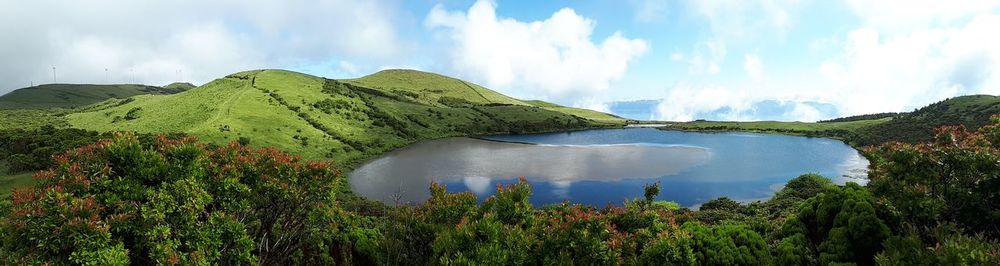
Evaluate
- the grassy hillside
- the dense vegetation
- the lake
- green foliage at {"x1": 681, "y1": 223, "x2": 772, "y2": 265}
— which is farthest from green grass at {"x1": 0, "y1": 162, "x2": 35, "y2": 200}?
the grassy hillside

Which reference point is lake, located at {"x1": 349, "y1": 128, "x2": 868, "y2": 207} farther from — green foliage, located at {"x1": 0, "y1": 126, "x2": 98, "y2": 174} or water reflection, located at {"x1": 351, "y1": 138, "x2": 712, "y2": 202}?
green foliage, located at {"x1": 0, "y1": 126, "x2": 98, "y2": 174}

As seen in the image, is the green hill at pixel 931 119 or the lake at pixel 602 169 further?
the green hill at pixel 931 119

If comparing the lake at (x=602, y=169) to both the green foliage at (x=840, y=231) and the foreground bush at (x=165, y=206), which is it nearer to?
the foreground bush at (x=165, y=206)

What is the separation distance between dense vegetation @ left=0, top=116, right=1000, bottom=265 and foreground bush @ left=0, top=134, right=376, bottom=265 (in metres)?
0.06

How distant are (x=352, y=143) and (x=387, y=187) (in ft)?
154

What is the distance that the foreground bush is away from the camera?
544 inches

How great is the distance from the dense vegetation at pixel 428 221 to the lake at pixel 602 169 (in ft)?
145

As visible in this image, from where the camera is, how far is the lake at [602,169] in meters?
77.2

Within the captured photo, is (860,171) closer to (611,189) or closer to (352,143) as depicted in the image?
(611,189)

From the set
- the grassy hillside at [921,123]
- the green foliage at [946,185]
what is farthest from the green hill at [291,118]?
the grassy hillside at [921,123]

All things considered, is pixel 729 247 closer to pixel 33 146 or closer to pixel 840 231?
pixel 840 231

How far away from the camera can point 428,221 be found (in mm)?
23484

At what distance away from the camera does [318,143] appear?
114562 mm

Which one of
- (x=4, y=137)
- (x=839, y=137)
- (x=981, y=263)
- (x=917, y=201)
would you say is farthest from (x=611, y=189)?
(x=839, y=137)
